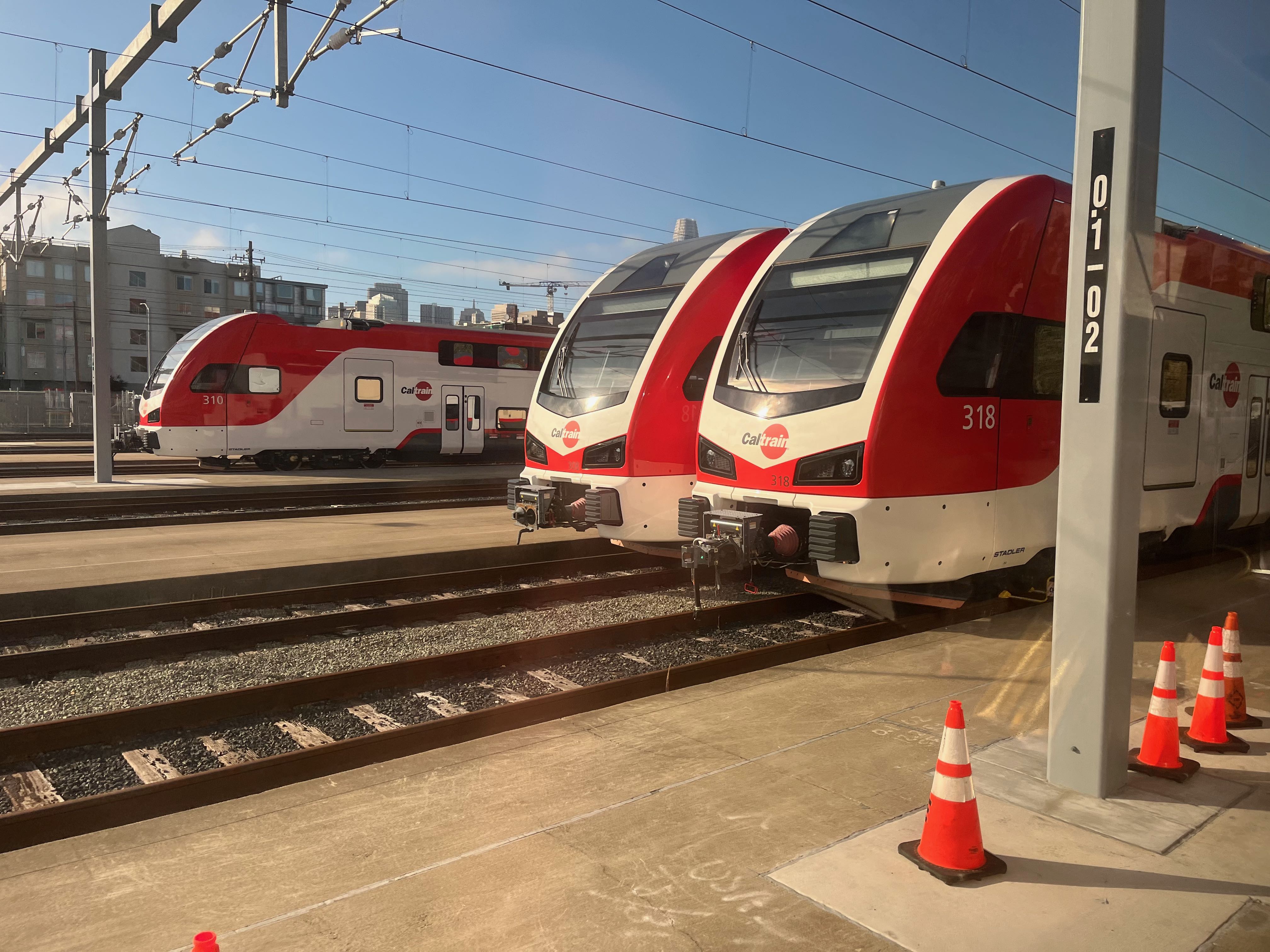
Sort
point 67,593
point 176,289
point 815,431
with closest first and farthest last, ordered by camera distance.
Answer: point 815,431
point 67,593
point 176,289

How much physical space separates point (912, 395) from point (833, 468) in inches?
30.2

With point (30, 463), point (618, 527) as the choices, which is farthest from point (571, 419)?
point (30, 463)

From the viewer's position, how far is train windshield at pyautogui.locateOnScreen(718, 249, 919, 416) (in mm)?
6883

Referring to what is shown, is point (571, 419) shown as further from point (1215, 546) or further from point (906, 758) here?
point (1215, 546)

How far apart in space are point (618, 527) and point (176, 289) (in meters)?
75.5

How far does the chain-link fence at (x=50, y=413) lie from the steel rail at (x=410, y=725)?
34148mm

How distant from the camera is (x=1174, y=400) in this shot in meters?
8.43

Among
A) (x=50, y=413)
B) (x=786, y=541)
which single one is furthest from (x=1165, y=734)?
(x=50, y=413)

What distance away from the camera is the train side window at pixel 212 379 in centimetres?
1967

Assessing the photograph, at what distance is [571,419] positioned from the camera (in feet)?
30.6

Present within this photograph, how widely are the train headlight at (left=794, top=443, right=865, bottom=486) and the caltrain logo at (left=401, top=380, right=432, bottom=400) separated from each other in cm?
1683

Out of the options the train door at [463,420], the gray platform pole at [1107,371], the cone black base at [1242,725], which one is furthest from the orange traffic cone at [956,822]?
the train door at [463,420]

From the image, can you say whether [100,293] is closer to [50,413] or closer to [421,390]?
[421,390]

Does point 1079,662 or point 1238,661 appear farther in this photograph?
point 1238,661
